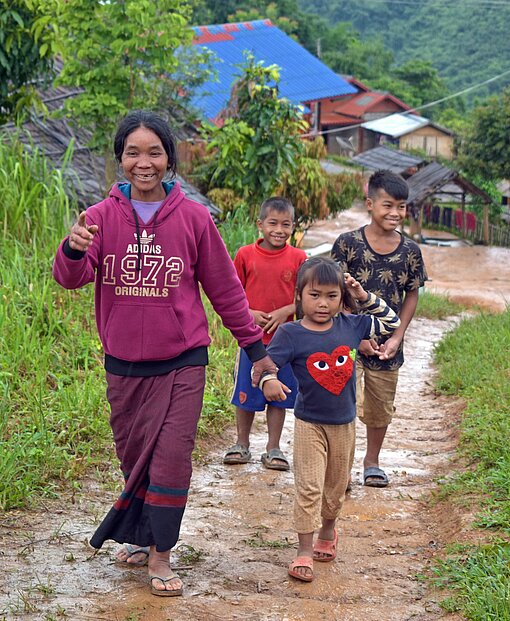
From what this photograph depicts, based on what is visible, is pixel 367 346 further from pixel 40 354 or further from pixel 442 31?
pixel 442 31

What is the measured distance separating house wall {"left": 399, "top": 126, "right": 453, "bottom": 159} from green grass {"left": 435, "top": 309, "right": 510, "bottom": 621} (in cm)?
3256

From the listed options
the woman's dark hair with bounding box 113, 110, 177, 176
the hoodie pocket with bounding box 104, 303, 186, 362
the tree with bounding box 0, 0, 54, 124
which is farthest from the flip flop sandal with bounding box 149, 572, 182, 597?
the tree with bounding box 0, 0, 54, 124

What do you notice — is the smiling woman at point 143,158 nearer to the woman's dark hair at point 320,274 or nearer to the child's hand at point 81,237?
the child's hand at point 81,237

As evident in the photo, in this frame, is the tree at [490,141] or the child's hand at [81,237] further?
the tree at [490,141]

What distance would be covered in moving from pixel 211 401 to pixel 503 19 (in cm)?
5367

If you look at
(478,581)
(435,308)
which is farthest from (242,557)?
(435,308)

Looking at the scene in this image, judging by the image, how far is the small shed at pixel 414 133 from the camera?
133ft

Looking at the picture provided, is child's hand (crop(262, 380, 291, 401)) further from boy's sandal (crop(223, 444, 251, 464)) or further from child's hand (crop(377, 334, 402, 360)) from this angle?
boy's sandal (crop(223, 444, 251, 464))

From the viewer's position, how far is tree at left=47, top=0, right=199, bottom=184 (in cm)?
973

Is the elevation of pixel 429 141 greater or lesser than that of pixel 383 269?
greater

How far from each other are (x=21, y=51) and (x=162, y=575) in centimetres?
534

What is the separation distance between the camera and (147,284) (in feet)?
12.2

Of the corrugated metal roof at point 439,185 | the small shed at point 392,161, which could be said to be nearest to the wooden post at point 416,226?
the corrugated metal roof at point 439,185

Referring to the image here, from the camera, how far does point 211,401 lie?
6680 mm
